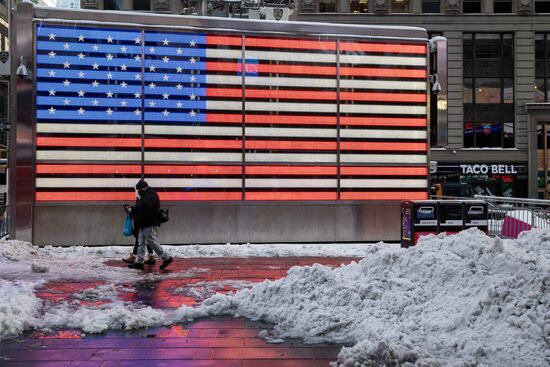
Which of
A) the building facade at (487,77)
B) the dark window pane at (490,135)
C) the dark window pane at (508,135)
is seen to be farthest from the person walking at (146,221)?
the dark window pane at (508,135)

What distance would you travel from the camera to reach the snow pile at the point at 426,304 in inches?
200

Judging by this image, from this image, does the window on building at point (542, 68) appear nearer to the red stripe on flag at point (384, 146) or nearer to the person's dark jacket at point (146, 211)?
the red stripe on flag at point (384, 146)

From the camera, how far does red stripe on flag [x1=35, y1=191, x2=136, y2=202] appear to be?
1363 cm


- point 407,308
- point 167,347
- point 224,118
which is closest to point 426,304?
point 407,308

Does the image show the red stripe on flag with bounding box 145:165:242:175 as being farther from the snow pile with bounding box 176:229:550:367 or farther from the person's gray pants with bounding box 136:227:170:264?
the snow pile with bounding box 176:229:550:367

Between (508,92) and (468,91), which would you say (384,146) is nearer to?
(468,91)

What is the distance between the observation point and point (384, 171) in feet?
50.0

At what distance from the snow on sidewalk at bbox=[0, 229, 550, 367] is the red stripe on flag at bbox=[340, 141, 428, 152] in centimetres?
668

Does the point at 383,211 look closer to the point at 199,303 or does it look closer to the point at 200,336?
the point at 199,303

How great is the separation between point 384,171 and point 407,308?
30.1ft

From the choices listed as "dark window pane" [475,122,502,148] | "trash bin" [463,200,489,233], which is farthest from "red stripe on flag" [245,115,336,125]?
"dark window pane" [475,122,502,148]

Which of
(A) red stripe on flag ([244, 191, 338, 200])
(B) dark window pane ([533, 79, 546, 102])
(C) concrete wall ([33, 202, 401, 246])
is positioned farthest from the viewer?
(B) dark window pane ([533, 79, 546, 102])

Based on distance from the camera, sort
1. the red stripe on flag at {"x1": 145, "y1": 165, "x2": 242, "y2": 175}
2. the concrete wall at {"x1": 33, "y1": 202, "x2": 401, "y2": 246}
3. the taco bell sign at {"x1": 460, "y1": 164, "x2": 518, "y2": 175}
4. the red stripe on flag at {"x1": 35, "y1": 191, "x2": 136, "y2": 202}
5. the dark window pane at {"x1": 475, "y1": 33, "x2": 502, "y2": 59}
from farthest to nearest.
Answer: the dark window pane at {"x1": 475, "y1": 33, "x2": 502, "y2": 59}
the taco bell sign at {"x1": 460, "y1": 164, "x2": 518, "y2": 175}
the red stripe on flag at {"x1": 145, "y1": 165, "x2": 242, "y2": 175}
the concrete wall at {"x1": 33, "y1": 202, "x2": 401, "y2": 246}
the red stripe on flag at {"x1": 35, "y1": 191, "x2": 136, "y2": 202}

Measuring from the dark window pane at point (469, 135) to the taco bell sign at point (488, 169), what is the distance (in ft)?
5.61
